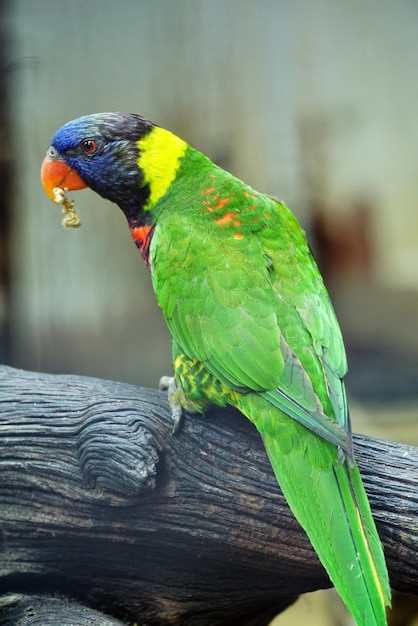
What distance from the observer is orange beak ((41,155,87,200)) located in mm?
1699

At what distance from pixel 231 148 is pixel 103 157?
2.56ft

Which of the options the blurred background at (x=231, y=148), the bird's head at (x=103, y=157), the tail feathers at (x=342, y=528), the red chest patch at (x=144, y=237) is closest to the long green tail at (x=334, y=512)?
the tail feathers at (x=342, y=528)

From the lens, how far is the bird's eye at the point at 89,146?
1655mm

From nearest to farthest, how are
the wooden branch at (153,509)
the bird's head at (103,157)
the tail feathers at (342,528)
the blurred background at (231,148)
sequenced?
the tail feathers at (342,528), the wooden branch at (153,509), the bird's head at (103,157), the blurred background at (231,148)

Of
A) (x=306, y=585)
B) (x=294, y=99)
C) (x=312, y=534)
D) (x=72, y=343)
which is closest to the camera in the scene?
(x=312, y=534)

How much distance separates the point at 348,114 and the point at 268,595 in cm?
167

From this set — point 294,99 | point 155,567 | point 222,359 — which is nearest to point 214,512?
point 155,567

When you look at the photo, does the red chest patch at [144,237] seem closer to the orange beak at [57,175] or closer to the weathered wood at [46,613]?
the orange beak at [57,175]

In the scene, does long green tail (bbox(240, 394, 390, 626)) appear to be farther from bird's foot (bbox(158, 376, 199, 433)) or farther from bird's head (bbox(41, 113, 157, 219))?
bird's head (bbox(41, 113, 157, 219))

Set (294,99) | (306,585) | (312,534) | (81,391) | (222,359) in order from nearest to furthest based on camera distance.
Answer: (312,534), (222,359), (306,585), (81,391), (294,99)

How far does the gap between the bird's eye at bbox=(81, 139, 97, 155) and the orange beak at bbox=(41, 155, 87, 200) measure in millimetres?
70

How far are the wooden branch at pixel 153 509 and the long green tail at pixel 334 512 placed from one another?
20 centimetres

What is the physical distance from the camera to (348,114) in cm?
241

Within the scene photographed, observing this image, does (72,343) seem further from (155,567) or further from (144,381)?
(155,567)
